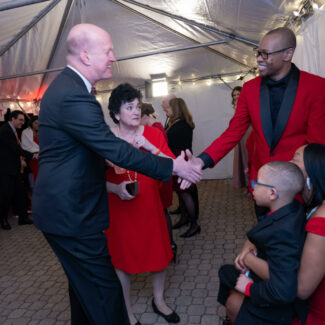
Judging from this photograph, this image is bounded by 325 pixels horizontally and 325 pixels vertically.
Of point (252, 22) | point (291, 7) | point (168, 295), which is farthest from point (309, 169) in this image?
point (252, 22)

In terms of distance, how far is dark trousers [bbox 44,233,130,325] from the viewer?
1.73 meters

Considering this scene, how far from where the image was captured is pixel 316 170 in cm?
Answer: 156

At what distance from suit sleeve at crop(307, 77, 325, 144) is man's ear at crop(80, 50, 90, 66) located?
1458 mm

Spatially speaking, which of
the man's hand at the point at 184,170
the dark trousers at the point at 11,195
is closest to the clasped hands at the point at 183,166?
the man's hand at the point at 184,170

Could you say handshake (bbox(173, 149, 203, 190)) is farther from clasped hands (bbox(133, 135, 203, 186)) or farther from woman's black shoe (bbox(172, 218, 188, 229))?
woman's black shoe (bbox(172, 218, 188, 229))

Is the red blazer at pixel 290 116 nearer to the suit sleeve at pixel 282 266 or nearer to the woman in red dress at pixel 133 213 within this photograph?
the woman in red dress at pixel 133 213

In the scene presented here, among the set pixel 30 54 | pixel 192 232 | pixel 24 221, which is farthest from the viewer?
pixel 30 54

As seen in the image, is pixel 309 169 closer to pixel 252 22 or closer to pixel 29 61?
pixel 252 22

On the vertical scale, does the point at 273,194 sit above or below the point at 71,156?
below

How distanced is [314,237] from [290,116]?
1060 mm

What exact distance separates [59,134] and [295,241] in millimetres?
1234

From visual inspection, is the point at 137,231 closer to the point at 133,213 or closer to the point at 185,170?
the point at 133,213

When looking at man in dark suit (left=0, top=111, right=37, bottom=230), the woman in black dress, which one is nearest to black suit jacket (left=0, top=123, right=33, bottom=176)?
man in dark suit (left=0, top=111, right=37, bottom=230)

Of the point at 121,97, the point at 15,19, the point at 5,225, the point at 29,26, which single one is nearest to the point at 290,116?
the point at 121,97
